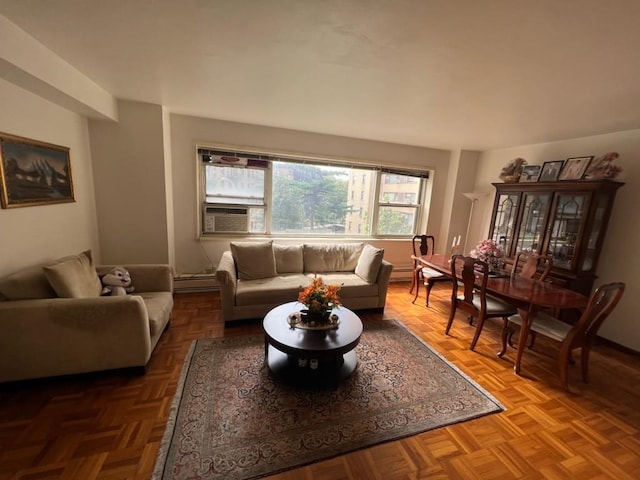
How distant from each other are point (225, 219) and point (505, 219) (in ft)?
13.1

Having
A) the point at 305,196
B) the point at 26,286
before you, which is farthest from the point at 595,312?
the point at 26,286

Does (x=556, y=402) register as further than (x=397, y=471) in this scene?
Yes

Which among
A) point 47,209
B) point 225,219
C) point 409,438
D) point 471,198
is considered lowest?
point 409,438

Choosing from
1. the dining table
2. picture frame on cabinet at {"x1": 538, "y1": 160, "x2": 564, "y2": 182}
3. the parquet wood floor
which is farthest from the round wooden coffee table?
picture frame on cabinet at {"x1": 538, "y1": 160, "x2": 564, "y2": 182}

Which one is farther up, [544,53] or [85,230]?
[544,53]

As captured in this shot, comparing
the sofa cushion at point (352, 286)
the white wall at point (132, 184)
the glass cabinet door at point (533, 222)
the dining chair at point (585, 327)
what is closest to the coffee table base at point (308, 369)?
the sofa cushion at point (352, 286)

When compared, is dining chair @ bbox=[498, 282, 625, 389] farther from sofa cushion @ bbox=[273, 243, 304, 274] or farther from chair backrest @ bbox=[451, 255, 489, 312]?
sofa cushion @ bbox=[273, 243, 304, 274]

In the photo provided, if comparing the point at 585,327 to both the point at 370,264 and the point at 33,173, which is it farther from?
the point at 33,173

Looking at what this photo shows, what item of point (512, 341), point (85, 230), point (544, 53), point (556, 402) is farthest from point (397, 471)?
point (85, 230)

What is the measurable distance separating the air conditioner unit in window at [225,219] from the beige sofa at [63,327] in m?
1.73

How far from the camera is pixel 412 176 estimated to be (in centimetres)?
459

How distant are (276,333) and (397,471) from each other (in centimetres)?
108

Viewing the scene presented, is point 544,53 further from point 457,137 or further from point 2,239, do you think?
point 2,239

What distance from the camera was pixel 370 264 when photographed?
323 centimetres
